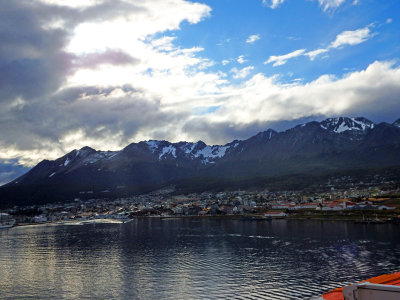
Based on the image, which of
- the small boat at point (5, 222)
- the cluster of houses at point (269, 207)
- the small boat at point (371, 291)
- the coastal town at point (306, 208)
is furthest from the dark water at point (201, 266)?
the small boat at point (5, 222)

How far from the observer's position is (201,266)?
3744cm

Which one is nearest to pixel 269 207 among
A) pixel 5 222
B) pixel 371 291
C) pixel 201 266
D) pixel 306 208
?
pixel 306 208

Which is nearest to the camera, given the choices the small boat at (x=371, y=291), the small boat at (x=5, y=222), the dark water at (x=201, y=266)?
the small boat at (x=371, y=291)

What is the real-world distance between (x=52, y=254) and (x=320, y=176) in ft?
482

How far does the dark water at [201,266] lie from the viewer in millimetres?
28328

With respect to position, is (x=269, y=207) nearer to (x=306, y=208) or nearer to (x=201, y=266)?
(x=306, y=208)

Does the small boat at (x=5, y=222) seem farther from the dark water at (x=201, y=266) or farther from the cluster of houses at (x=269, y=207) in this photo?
the dark water at (x=201, y=266)

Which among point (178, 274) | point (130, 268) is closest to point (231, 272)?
point (178, 274)

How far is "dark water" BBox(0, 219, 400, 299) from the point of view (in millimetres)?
28328

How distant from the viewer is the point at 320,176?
171 meters

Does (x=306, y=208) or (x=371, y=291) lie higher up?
(x=371, y=291)

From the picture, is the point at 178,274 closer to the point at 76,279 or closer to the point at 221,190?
the point at 76,279

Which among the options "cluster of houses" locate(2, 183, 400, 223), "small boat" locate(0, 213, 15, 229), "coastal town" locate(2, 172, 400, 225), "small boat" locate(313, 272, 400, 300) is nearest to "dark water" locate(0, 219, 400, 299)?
"small boat" locate(313, 272, 400, 300)

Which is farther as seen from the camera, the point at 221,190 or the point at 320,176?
the point at 221,190
